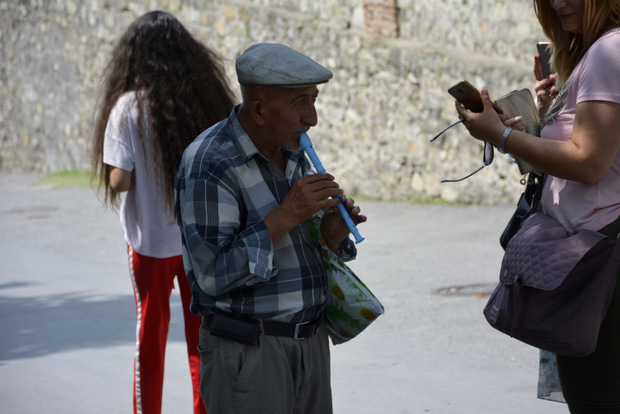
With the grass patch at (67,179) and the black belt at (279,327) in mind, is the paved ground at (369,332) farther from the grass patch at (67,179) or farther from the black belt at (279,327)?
the grass patch at (67,179)

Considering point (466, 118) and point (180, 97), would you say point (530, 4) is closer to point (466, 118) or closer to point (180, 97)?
point (180, 97)

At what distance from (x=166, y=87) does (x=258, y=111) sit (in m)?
→ 1.59

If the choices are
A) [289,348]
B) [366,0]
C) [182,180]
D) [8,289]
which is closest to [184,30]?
[182,180]

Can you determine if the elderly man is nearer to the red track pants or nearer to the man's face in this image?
the man's face

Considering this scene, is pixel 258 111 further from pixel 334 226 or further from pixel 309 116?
pixel 334 226

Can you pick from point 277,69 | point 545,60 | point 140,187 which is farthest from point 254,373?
point 140,187

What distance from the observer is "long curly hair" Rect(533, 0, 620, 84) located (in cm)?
273

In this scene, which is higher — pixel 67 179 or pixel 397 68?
pixel 397 68

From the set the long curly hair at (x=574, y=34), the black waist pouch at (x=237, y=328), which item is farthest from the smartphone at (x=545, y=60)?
the black waist pouch at (x=237, y=328)

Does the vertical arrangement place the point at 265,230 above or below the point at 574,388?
above

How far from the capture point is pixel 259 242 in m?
2.62

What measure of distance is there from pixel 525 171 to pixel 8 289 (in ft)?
19.8

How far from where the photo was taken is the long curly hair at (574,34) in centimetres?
273

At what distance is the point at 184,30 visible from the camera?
4395 mm
